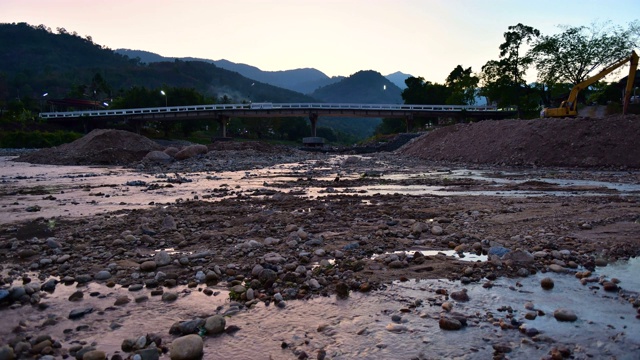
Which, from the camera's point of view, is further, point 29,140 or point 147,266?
point 29,140

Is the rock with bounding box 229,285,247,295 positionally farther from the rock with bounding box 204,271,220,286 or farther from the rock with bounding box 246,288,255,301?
the rock with bounding box 204,271,220,286

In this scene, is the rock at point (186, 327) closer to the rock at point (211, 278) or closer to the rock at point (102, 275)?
the rock at point (211, 278)

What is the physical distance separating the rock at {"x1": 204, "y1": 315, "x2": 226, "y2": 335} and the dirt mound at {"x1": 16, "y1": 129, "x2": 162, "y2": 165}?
1235 inches

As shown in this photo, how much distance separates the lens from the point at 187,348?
3.37 meters

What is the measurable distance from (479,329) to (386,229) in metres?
3.90

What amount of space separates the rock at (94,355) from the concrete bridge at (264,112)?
81.2 m

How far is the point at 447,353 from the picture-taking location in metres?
3.39

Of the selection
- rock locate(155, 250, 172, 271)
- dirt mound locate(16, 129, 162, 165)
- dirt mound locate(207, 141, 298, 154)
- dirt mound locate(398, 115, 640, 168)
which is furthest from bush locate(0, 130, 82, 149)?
rock locate(155, 250, 172, 271)

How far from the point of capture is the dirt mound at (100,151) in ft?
106

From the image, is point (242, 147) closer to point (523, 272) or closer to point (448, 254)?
point (448, 254)

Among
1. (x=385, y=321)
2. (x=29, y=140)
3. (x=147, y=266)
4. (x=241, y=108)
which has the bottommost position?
(x=385, y=321)

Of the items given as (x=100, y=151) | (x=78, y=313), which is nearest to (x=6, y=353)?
(x=78, y=313)

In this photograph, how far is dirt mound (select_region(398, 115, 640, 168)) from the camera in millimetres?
23859

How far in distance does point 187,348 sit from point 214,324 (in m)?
0.49
